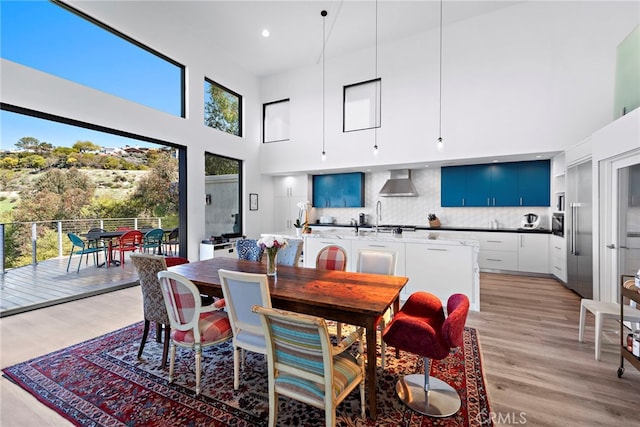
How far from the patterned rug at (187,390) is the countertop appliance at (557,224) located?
3.52 meters

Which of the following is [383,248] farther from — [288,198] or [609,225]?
[288,198]

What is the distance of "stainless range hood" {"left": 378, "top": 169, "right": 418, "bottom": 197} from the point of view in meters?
6.18

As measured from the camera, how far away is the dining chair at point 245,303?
177cm

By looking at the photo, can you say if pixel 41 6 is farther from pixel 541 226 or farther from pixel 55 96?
pixel 541 226

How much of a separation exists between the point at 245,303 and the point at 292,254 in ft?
4.98

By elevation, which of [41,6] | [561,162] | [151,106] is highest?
[41,6]

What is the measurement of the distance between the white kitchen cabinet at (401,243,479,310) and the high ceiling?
417 cm

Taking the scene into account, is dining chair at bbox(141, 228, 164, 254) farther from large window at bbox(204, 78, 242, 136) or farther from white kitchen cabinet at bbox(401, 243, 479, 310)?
white kitchen cabinet at bbox(401, 243, 479, 310)

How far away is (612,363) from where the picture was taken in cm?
231

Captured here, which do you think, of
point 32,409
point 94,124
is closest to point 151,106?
point 94,124

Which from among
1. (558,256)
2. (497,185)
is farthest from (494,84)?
(558,256)

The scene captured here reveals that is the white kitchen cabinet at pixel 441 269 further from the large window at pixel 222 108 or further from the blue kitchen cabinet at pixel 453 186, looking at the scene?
the large window at pixel 222 108

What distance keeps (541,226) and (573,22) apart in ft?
11.8

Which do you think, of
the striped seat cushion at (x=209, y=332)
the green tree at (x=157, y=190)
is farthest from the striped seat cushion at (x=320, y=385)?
the green tree at (x=157, y=190)
